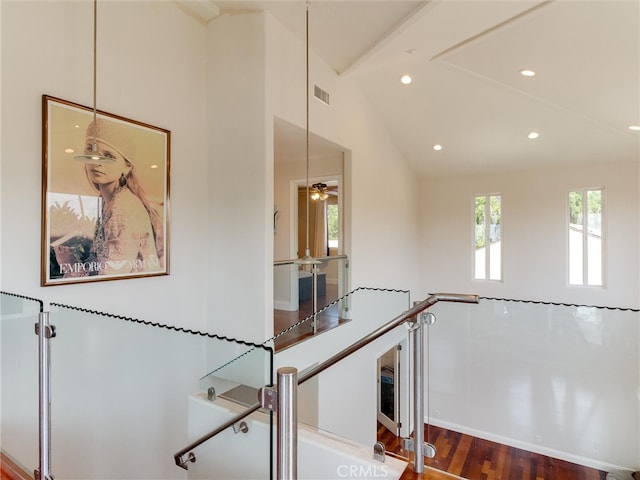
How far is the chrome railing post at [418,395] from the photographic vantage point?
2.02 metres

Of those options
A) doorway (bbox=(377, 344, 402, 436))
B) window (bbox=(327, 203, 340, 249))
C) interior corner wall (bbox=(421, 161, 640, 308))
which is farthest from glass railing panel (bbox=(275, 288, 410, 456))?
window (bbox=(327, 203, 340, 249))

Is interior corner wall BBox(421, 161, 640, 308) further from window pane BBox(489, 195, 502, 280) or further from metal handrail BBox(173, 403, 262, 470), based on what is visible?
metal handrail BBox(173, 403, 262, 470)

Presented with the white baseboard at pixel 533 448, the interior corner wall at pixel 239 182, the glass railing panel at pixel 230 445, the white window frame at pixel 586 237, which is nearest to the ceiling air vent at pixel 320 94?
the interior corner wall at pixel 239 182

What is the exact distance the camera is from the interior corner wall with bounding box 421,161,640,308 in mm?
6488

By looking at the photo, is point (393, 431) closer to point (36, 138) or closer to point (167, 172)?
point (167, 172)

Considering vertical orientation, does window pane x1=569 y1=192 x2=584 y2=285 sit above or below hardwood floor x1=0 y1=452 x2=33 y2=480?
above

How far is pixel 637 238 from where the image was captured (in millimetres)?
6383

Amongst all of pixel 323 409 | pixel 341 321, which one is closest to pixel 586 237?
pixel 341 321

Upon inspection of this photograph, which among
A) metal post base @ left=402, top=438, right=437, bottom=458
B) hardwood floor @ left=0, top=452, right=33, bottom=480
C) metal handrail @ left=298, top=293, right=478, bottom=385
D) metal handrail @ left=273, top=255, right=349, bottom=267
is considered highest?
metal handrail @ left=273, top=255, right=349, bottom=267

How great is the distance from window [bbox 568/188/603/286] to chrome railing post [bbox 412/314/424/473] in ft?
21.4

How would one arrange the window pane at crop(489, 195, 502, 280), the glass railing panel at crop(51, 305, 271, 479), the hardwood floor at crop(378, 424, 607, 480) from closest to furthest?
1. the glass railing panel at crop(51, 305, 271, 479)
2. the hardwood floor at crop(378, 424, 607, 480)
3. the window pane at crop(489, 195, 502, 280)

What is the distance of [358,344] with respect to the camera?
1715 mm

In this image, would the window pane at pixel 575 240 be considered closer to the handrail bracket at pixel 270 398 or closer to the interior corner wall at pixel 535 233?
the interior corner wall at pixel 535 233
